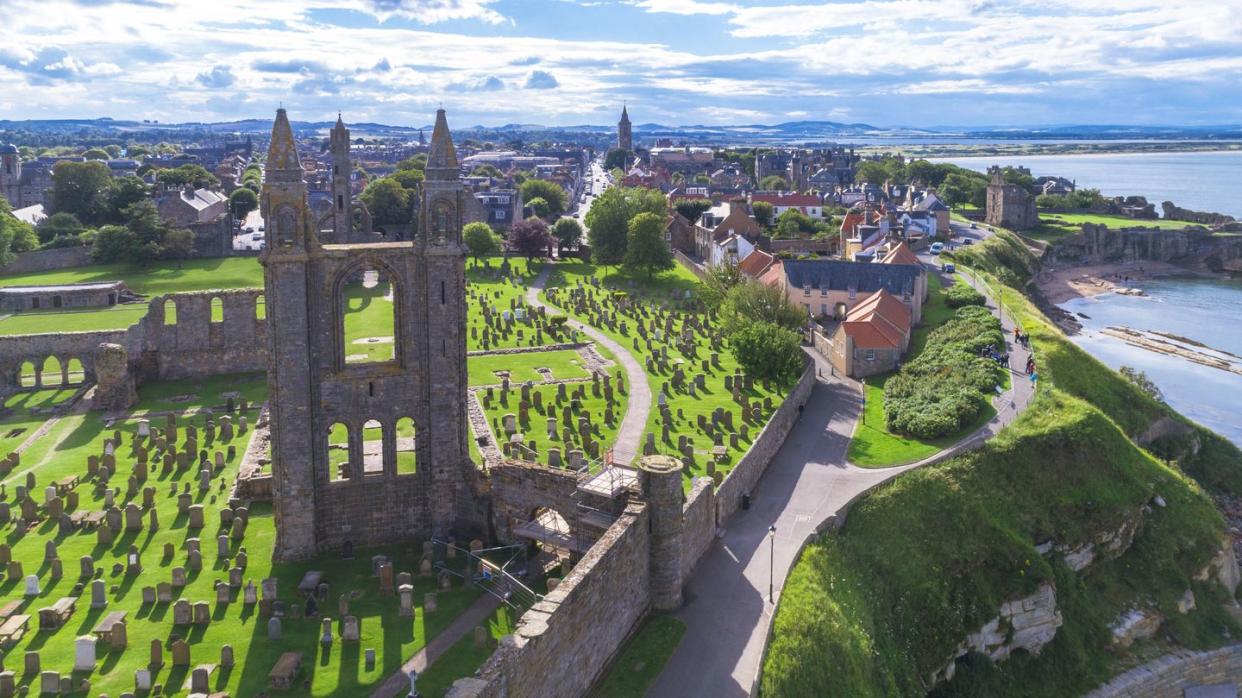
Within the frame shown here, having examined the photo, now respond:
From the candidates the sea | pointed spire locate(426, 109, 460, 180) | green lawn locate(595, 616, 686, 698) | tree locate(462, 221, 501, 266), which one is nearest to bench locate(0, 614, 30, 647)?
green lawn locate(595, 616, 686, 698)

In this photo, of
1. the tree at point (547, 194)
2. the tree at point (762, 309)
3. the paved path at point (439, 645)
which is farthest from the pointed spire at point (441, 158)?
the tree at point (547, 194)

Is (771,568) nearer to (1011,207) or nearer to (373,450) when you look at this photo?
(373,450)

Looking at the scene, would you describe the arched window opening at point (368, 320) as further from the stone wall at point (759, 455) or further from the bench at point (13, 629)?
the bench at point (13, 629)

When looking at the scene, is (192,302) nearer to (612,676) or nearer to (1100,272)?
(612,676)

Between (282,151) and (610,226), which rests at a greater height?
(282,151)

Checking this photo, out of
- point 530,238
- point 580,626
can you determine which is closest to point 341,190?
point 530,238

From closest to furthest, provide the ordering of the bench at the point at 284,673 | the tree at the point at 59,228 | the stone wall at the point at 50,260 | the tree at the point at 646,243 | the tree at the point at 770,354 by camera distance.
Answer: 1. the bench at the point at 284,673
2. the tree at the point at 770,354
3. the stone wall at the point at 50,260
4. the tree at the point at 646,243
5. the tree at the point at 59,228

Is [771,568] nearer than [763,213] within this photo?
Yes

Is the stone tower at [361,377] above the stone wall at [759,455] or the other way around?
above
